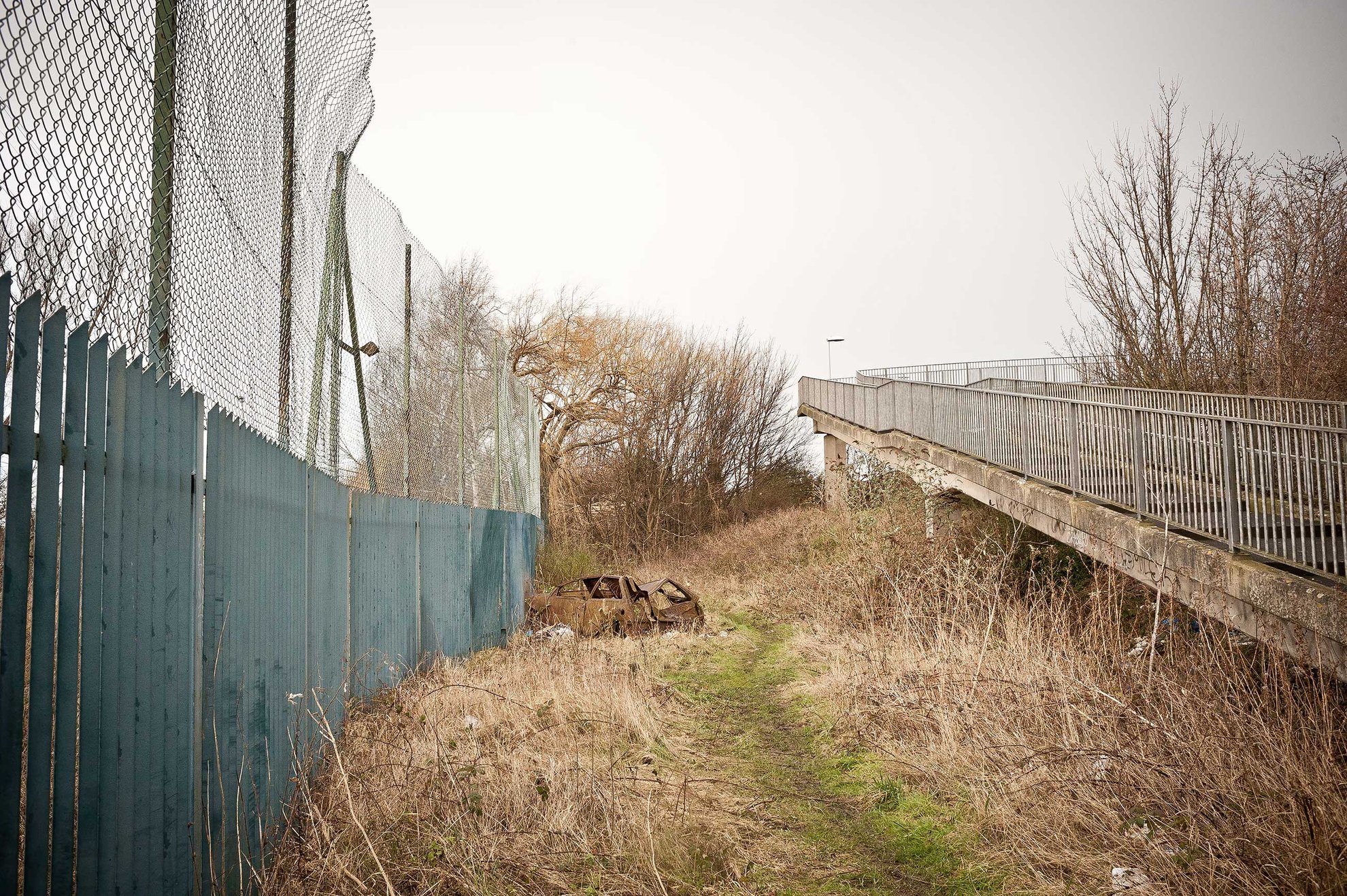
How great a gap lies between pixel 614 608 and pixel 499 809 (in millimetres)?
7479

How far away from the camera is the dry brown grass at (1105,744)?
3428 millimetres

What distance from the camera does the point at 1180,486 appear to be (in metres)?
8.59

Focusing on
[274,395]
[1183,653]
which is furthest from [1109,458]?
[274,395]

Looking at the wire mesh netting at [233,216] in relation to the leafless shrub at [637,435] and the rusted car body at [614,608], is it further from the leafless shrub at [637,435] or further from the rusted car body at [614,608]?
the leafless shrub at [637,435]

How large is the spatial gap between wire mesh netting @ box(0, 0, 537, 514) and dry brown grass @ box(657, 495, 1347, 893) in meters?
4.09

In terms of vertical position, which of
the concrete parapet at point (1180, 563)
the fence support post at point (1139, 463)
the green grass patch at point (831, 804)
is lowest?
the green grass patch at point (831, 804)

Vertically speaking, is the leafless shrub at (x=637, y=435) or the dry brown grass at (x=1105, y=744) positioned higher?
the leafless shrub at (x=637, y=435)

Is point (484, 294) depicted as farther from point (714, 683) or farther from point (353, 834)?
point (353, 834)

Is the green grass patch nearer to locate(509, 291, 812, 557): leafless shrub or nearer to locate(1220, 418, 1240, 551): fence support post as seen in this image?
locate(1220, 418, 1240, 551): fence support post

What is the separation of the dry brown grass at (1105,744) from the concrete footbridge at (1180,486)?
20.4 inches

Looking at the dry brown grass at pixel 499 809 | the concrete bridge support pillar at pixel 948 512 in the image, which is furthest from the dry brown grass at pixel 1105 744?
the concrete bridge support pillar at pixel 948 512

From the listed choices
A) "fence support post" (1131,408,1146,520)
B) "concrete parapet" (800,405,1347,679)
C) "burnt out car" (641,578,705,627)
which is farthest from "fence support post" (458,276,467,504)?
"fence support post" (1131,408,1146,520)

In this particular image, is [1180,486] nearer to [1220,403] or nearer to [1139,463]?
[1139,463]

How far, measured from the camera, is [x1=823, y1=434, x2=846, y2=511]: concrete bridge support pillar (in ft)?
61.9
